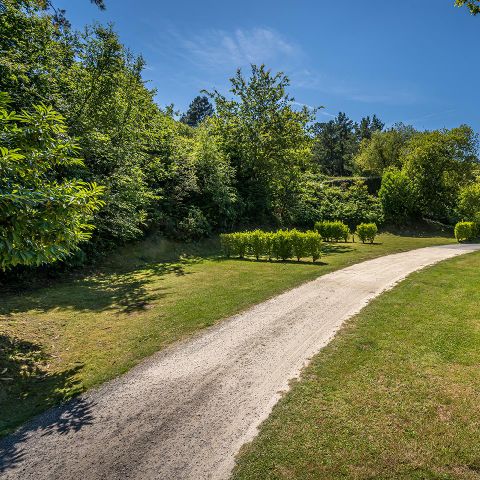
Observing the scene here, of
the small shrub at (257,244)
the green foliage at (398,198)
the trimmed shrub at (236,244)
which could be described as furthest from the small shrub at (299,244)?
the green foliage at (398,198)

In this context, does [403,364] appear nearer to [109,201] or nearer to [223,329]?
[223,329]

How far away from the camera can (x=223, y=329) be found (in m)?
8.93

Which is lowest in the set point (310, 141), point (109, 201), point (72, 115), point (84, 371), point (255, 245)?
point (84, 371)

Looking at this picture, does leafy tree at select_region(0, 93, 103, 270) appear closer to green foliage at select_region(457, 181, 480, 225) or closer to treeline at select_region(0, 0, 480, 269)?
treeline at select_region(0, 0, 480, 269)

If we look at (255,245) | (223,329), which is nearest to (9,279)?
(223,329)

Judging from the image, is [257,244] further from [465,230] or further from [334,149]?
[334,149]

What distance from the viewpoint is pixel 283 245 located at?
19.5 m

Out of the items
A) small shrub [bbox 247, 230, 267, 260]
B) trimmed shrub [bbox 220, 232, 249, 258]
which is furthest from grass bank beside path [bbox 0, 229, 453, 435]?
trimmed shrub [bbox 220, 232, 249, 258]

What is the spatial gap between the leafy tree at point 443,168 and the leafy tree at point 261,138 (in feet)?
65.2

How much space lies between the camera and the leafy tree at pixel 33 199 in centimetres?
534

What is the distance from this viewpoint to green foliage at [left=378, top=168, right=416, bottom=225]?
41.1 m

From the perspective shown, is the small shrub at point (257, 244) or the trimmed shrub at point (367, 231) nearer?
the small shrub at point (257, 244)

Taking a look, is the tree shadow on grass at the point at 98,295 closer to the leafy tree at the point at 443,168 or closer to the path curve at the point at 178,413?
the path curve at the point at 178,413

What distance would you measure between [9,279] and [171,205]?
1346 centimetres
